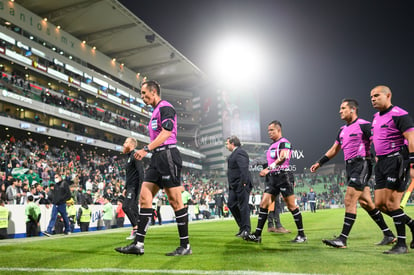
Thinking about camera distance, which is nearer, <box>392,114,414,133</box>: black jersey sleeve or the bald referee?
<box>392,114,414,133</box>: black jersey sleeve

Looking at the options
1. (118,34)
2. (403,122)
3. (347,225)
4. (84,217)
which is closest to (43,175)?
(84,217)

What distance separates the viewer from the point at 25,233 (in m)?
13.7

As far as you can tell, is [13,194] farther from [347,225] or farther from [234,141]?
[347,225]

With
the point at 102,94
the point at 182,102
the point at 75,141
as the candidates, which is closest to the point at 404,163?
the point at 75,141

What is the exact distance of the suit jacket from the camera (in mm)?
8445

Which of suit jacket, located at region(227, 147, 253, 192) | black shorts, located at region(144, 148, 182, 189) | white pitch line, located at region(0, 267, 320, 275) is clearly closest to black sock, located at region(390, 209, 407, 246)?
white pitch line, located at region(0, 267, 320, 275)

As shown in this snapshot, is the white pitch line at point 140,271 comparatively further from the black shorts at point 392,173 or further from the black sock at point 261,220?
the black sock at point 261,220

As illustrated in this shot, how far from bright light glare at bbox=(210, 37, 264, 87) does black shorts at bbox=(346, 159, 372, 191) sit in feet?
206

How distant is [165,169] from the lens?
16.8 feet

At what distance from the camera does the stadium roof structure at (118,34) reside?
42.5m

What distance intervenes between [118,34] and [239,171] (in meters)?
46.0

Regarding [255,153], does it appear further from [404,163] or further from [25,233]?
[404,163]

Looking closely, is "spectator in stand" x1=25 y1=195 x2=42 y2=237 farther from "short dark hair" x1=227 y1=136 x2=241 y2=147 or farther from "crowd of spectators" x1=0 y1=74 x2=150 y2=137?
"crowd of spectators" x1=0 y1=74 x2=150 y2=137

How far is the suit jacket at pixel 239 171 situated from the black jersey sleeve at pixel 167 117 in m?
3.62
